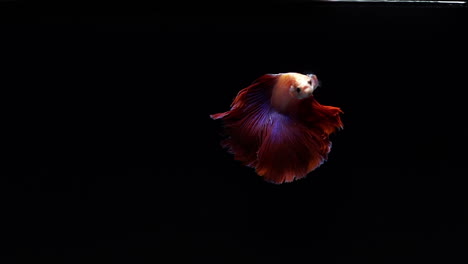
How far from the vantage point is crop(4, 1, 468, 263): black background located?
2.64 feet

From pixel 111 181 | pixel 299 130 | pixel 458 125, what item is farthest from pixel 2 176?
pixel 458 125

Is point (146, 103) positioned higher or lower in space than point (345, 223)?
higher

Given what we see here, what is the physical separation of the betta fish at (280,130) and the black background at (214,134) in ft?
0.18

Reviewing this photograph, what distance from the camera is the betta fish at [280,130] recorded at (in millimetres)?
775

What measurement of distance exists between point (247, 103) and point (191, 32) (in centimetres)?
18

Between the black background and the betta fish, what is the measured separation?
6 centimetres

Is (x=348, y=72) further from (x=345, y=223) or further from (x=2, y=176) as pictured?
(x=2, y=176)

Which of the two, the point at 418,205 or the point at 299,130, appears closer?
the point at 299,130

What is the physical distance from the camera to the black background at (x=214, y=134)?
0.81 meters

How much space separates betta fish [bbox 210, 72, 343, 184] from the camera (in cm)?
77

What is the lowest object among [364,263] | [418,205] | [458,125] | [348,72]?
[364,263]

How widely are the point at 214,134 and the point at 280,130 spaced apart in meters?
0.14

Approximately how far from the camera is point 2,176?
84 centimetres

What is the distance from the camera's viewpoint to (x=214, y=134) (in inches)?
33.0
